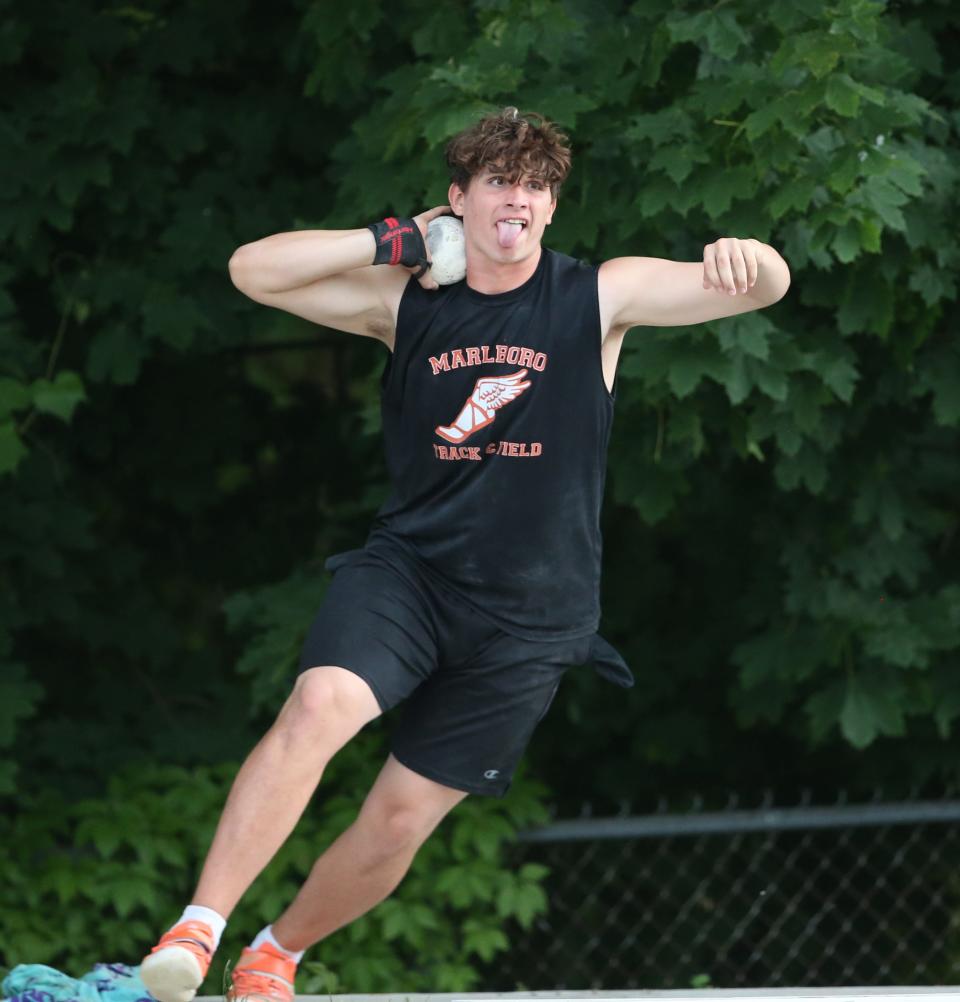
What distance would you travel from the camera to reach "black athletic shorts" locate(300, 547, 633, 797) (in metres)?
3.03

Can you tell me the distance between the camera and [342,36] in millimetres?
4523

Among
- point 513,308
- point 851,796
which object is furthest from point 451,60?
point 851,796

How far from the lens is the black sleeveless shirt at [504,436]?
302 cm

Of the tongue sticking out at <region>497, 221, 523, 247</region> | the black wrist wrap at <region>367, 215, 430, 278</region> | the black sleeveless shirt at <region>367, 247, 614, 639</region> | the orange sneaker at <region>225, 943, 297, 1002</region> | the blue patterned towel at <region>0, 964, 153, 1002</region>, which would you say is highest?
the tongue sticking out at <region>497, 221, 523, 247</region>

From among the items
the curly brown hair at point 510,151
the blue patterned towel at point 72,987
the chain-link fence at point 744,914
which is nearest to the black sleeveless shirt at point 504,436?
the curly brown hair at point 510,151

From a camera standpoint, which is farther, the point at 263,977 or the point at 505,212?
the point at 263,977

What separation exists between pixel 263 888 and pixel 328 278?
2.37 metres

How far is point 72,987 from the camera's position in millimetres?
3227

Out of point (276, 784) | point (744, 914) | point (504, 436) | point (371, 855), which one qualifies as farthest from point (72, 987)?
point (744, 914)

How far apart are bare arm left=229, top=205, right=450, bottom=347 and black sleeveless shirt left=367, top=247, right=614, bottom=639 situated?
6 cm

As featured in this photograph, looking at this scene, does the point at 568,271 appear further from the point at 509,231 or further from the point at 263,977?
the point at 263,977

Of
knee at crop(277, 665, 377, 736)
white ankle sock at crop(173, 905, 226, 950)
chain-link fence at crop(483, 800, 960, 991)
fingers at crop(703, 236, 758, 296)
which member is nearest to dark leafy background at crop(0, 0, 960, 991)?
chain-link fence at crop(483, 800, 960, 991)

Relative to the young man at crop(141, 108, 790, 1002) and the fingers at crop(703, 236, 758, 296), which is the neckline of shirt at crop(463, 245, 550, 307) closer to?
the young man at crop(141, 108, 790, 1002)

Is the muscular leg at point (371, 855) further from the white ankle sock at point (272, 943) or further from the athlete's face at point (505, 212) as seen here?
the athlete's face at point (505, 212)
